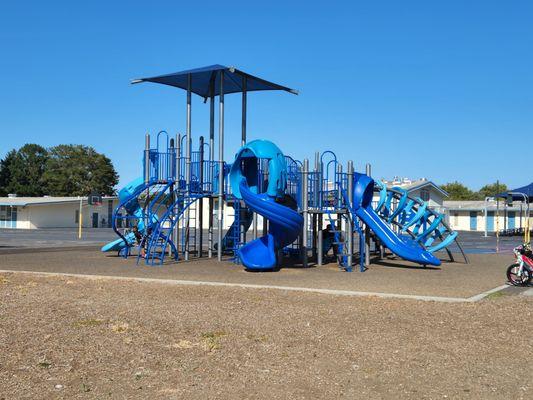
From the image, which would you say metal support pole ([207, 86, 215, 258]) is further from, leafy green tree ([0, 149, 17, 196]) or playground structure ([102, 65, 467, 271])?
leafy green tree ([0, 149, 17, 196])

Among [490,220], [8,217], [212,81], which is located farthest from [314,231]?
[8,217]

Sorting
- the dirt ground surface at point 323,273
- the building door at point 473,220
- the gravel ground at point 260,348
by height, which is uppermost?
the building door at point 473,220

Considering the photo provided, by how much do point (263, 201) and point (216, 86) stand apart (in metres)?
8.52

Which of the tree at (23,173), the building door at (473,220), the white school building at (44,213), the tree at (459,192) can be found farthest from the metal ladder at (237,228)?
the tree at (459,192)

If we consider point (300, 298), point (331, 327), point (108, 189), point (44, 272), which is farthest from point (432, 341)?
point (108, 189)

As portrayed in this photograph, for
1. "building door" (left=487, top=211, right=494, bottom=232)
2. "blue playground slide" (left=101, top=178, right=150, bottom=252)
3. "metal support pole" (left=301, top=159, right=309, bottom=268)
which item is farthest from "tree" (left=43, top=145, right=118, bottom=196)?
"metal support pole" (left=301, top=159, right=309, bottom=268)

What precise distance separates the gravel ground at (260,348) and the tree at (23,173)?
82.8 m

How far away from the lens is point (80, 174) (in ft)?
283

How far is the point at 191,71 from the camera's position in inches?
871

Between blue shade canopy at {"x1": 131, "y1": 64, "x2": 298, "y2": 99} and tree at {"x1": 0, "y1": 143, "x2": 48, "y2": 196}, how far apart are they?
71.3 meters

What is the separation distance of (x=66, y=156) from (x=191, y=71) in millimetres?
71676

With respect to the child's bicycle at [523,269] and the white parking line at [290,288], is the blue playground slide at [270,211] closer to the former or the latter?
the white parking line at [290,288]

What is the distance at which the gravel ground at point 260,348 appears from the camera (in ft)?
19.1

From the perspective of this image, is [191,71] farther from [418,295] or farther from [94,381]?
[94,381]
